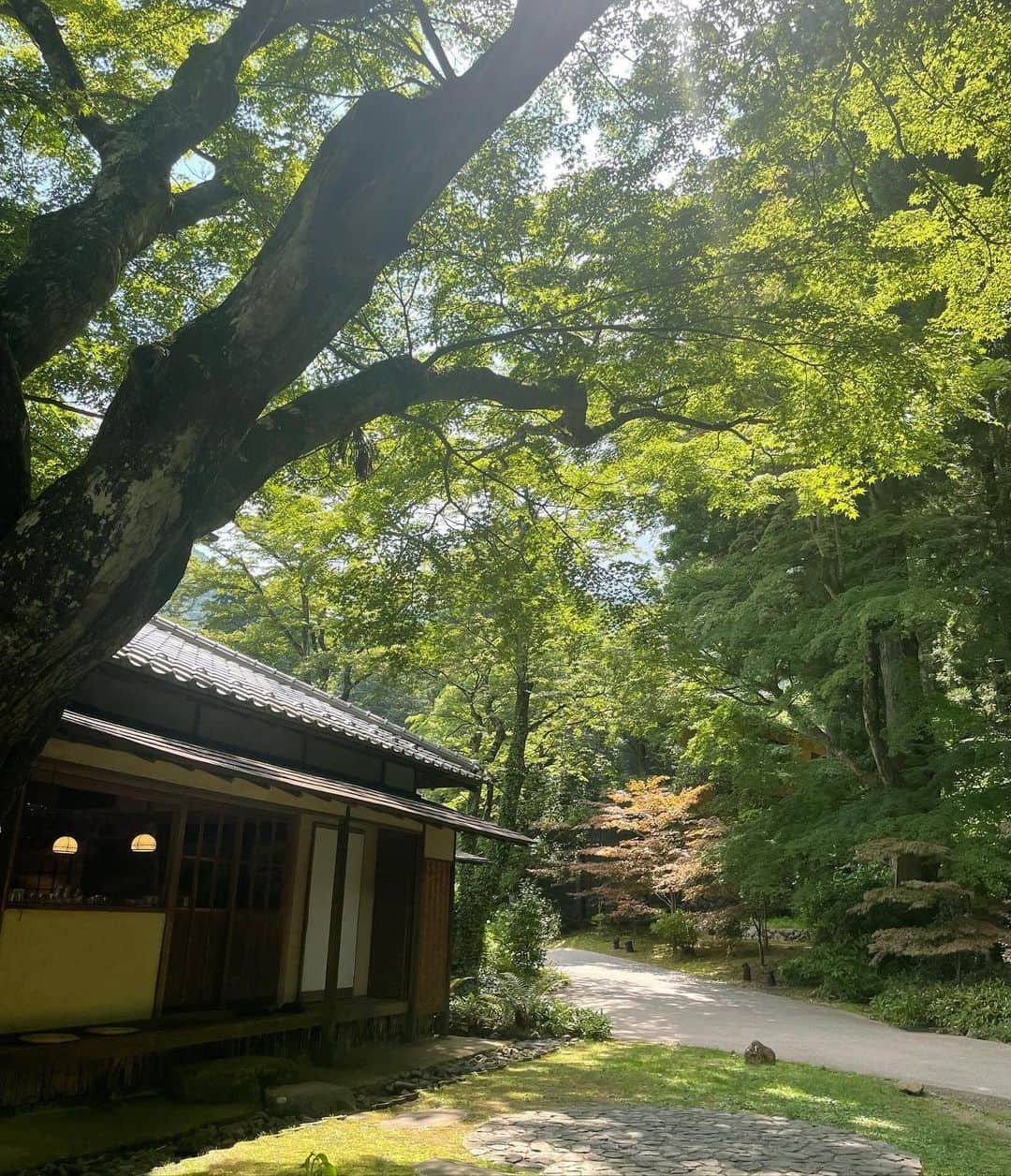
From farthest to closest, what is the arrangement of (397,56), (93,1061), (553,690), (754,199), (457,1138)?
(553,690) < (397,56) < (754,199) < (93,1061) < (457,1138)

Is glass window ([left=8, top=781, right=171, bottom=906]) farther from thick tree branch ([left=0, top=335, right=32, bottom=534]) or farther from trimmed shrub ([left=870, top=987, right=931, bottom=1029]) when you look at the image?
trimmed shrub ([left=870, top=987, right=931, bottom=1029])

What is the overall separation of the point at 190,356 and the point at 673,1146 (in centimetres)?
599

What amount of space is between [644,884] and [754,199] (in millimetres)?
18878

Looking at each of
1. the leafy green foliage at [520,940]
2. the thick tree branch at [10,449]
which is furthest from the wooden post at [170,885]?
the leafy green foliage at [520,940]

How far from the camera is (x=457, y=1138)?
620 centimetres

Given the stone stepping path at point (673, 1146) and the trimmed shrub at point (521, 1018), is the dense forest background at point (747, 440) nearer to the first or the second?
the trimmed shrub at point (521, 1018)

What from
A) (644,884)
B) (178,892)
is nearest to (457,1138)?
(178,892)

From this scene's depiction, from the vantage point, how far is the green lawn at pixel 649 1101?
220 inches

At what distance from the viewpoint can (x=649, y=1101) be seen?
763 centimetres

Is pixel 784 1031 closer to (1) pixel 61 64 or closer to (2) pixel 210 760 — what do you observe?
(2) pixel 210 760

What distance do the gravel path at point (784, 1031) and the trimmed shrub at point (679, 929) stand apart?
95.7 inches

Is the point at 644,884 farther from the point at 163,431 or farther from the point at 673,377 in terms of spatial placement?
the point at 163,431

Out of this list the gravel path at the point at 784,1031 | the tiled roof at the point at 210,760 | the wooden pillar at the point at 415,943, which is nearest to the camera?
the tiled roof at the point at 210,760

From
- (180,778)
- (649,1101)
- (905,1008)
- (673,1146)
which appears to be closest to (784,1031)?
(905,1008)
